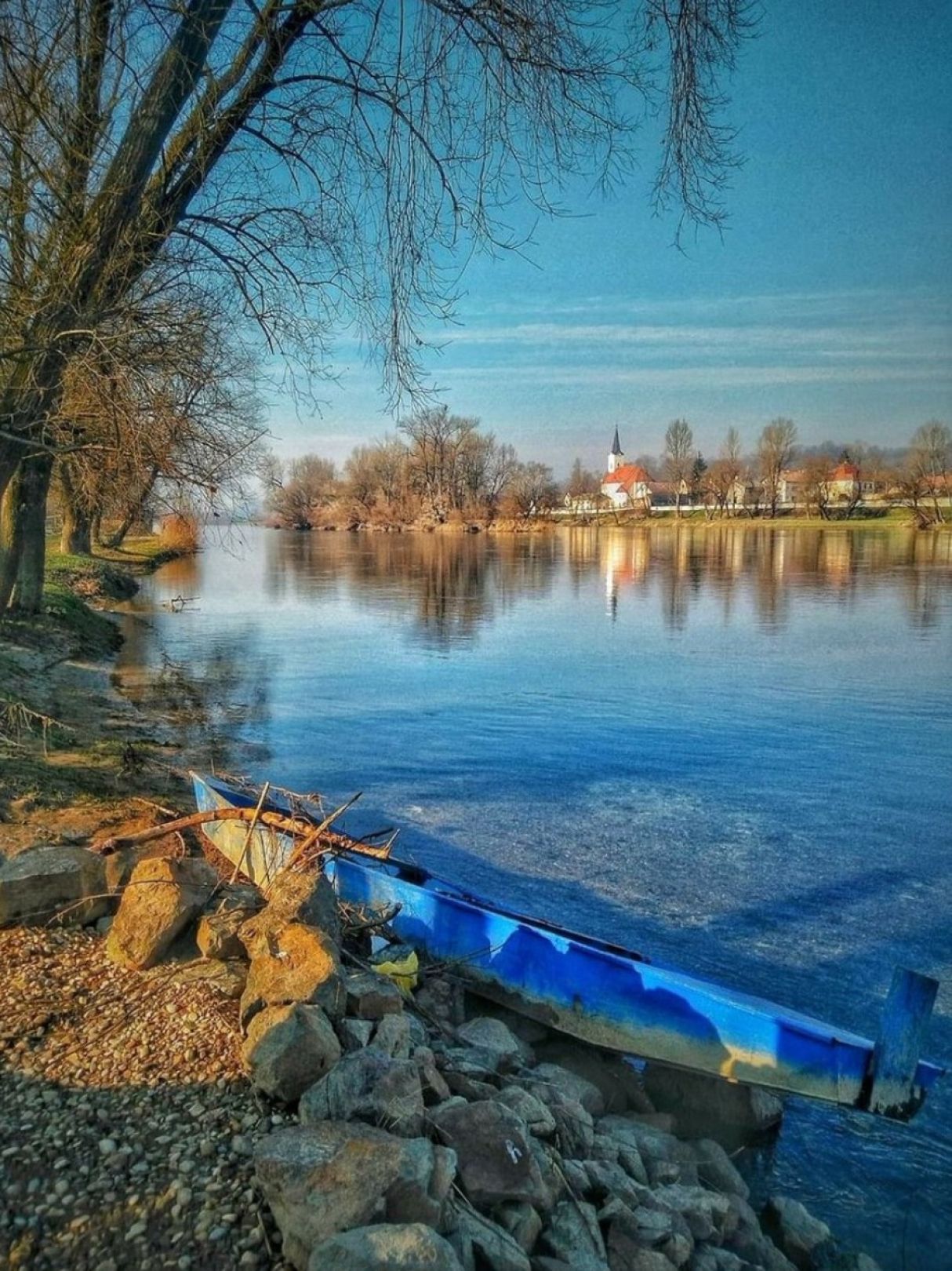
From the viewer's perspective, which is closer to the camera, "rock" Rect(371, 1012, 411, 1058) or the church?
"rock" Rect(371, 1012, 411, 1058)

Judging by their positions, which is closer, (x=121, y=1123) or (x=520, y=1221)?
(x=520, y=1221)

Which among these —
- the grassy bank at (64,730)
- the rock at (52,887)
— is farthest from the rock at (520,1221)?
the grassy bank at (64,730)

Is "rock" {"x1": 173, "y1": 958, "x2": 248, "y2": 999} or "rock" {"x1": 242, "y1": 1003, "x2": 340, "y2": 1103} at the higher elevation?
"rock" {"x1": 242, "y1": 1003, "x2": 340, "y2": 1103}

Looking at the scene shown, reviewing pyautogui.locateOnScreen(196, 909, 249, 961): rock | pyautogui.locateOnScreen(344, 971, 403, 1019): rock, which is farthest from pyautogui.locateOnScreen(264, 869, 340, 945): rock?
pyautogui.locateOnScreen(344, 971, 403, 1019): rock

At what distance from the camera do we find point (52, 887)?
4.77m

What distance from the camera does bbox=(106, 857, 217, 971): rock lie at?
4406 mm

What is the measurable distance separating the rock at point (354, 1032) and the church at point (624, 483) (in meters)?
109

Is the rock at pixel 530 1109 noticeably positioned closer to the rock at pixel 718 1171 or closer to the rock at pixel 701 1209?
the rock at pixel 701 1209

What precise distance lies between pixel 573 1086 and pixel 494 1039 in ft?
1.65

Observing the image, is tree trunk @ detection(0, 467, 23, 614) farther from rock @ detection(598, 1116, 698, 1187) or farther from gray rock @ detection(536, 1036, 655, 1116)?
rock @ detection(598, 1116, 698, 1187)

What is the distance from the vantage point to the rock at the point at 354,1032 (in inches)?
149

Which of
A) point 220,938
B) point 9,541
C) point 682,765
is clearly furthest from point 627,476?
point 220,938

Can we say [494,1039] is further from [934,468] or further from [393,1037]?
[934,468]

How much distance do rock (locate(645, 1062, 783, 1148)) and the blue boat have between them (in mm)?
122
